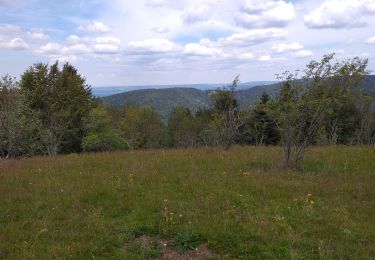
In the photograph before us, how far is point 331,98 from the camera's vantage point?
A: 1177 centimetres

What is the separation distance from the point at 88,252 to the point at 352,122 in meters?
41.5

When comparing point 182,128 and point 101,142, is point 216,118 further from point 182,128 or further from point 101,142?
point 182,128

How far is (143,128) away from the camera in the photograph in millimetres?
70125

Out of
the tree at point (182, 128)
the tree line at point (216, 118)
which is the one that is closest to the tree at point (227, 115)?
the tree line at point (216, 118)

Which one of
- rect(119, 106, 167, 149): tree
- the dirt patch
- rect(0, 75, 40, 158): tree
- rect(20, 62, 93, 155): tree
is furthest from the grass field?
rect(119, 106, 167, 149): tree

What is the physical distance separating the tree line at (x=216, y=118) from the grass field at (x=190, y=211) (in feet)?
5.51

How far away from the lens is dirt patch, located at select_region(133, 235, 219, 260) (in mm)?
6301

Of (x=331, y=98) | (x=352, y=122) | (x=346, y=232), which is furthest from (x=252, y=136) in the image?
(x=346, y=232)

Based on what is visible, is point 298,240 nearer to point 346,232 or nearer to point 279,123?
point 346,232

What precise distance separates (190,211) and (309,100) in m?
5.70

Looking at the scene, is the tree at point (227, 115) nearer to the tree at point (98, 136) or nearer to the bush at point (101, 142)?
the bush at point (101, 142)

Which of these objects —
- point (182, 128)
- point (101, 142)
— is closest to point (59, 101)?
point (101, 142)

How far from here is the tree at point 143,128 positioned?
66750 millimetres

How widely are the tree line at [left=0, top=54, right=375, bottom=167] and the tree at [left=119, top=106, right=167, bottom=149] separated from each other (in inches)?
7.0
